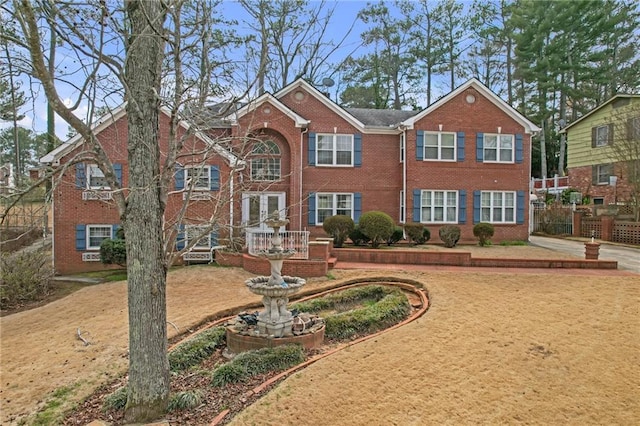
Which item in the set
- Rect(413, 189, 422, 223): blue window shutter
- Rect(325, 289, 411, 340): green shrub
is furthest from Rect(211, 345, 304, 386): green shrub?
Rect(413, 189, 422, 223): blue window shutter

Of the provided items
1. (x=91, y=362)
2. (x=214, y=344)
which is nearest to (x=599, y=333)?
(x=214, y=344)

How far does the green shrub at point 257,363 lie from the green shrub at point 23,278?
9478 millimetres

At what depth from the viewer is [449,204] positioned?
64.7 feet

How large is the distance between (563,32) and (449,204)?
2241cm

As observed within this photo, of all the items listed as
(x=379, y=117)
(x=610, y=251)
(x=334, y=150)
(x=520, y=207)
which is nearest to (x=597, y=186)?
(x=520, y=207)

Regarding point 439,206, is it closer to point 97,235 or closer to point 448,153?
point 448,153

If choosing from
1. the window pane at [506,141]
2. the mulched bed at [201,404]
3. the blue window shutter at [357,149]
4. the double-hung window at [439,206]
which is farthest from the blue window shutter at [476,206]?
the mulched bed at [201,404]

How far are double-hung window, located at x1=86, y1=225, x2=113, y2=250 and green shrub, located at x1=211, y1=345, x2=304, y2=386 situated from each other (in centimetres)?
1262

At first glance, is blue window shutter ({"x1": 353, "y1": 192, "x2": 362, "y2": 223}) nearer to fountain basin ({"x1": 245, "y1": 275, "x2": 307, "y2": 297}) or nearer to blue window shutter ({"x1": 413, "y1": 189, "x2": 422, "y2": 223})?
blue window shutter ({"x1": 413, "y1": 189, "x2": 422, "y2": 223})

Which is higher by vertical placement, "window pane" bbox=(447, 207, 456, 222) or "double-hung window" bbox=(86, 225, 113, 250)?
"window pane" bbox=(447, 207, 456, 222)

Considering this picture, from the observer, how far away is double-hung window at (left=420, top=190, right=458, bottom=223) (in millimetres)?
19562

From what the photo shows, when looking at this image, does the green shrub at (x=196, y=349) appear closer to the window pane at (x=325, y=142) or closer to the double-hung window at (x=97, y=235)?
the double-hung window at (x=97, y=235)

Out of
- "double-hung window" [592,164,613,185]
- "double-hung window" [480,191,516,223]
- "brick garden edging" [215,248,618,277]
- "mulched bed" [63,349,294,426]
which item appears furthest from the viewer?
"double-hung window" [592,164,613,185]

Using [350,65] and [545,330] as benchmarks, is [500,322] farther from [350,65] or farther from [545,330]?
[350,65]
